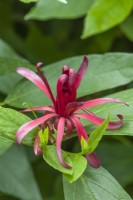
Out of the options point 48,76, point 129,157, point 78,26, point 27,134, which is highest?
point 27,134

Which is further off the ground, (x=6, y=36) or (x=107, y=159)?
(x=6, y=36)

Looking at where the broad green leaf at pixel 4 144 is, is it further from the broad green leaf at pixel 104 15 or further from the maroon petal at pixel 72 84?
the broad green leaf at pixel 104 15

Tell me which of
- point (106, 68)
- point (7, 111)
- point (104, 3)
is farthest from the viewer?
point (104, 3)

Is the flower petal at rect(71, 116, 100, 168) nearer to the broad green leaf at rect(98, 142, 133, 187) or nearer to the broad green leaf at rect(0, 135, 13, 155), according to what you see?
the broad green leaf at rect(0, 135, 13, 155)

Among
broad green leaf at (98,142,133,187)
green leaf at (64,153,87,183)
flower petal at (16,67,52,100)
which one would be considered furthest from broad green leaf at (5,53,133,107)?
broad green leaf at (98,142,133,187)

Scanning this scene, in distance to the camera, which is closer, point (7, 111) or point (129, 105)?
point (7, 111)

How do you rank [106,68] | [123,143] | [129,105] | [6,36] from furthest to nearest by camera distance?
[6,36]
[123,143]
[106,68]
[129,105]

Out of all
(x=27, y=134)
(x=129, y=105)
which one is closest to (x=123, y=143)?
(x=129, y=105)

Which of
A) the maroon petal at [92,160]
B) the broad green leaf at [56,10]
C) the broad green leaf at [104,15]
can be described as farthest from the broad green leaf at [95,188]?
the broad green leaf at [56,10]

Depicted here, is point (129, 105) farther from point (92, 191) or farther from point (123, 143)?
point (123, 143)
